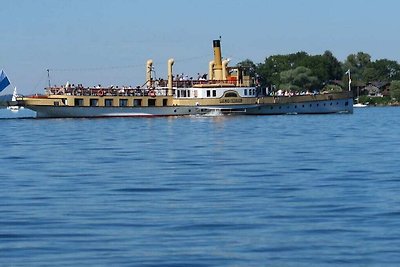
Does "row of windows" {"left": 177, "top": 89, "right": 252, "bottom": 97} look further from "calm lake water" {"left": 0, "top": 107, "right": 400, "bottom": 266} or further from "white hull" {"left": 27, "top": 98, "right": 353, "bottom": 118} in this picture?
"calm lake water" {"left": 0, "top": 107, "right": 400, "bottom": 266}

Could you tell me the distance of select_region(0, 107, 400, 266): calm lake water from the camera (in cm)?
2003

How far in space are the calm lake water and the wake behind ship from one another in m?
69.7

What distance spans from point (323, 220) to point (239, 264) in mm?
4965

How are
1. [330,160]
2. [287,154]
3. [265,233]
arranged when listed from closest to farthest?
1. [265,233]
2. [330,160]
3. [287,154]

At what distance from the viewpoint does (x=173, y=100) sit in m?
120

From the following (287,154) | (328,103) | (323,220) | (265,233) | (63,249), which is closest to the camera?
(63,249)

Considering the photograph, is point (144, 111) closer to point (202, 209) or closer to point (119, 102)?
point (119, 102)

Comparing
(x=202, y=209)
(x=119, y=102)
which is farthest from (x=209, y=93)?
(x=202, y=209)

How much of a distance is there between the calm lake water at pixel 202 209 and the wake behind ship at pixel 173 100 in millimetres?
69667

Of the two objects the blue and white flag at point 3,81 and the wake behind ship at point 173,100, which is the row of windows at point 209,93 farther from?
the blue and white flag at point 3,81

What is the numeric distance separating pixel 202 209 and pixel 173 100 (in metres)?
94.0

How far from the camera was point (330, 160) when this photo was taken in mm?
42281

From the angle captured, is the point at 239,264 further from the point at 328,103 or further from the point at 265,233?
the point at 328,103

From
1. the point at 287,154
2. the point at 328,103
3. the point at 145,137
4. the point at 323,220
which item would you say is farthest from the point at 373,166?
the point at 328,103
